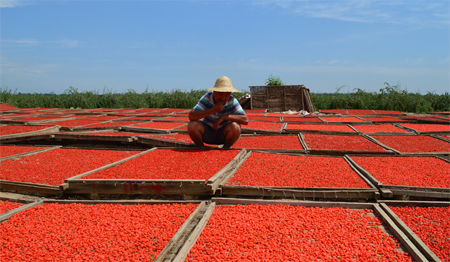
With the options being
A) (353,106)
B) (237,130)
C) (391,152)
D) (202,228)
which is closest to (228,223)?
(202,228)

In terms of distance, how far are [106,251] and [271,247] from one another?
86 cm

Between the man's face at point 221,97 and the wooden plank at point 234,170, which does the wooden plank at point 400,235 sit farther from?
the man's face at point 221,97

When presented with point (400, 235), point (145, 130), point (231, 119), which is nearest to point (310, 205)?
point (400, 235)

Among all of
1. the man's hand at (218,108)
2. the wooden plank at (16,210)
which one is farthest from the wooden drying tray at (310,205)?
the man's hand at (218,108)

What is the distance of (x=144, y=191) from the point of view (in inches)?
96.7

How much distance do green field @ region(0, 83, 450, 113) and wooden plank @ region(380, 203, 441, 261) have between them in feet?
36.3

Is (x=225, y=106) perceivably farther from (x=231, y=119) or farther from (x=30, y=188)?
(x=30, y=188)

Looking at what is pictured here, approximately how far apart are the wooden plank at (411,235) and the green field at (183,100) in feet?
36.3

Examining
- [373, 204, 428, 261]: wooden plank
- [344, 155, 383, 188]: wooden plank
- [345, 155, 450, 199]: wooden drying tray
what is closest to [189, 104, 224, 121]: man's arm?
[344, 155, 383, 188]: wooden plank

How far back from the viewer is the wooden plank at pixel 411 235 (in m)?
1.54

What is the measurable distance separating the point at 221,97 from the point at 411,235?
89.2 inches

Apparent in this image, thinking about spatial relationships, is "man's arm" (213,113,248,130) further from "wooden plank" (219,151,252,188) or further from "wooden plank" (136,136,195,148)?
"wooden plank" (136,136,195,148)

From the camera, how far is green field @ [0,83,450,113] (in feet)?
39.9

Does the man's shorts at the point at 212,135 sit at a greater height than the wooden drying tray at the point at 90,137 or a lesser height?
→ greater
